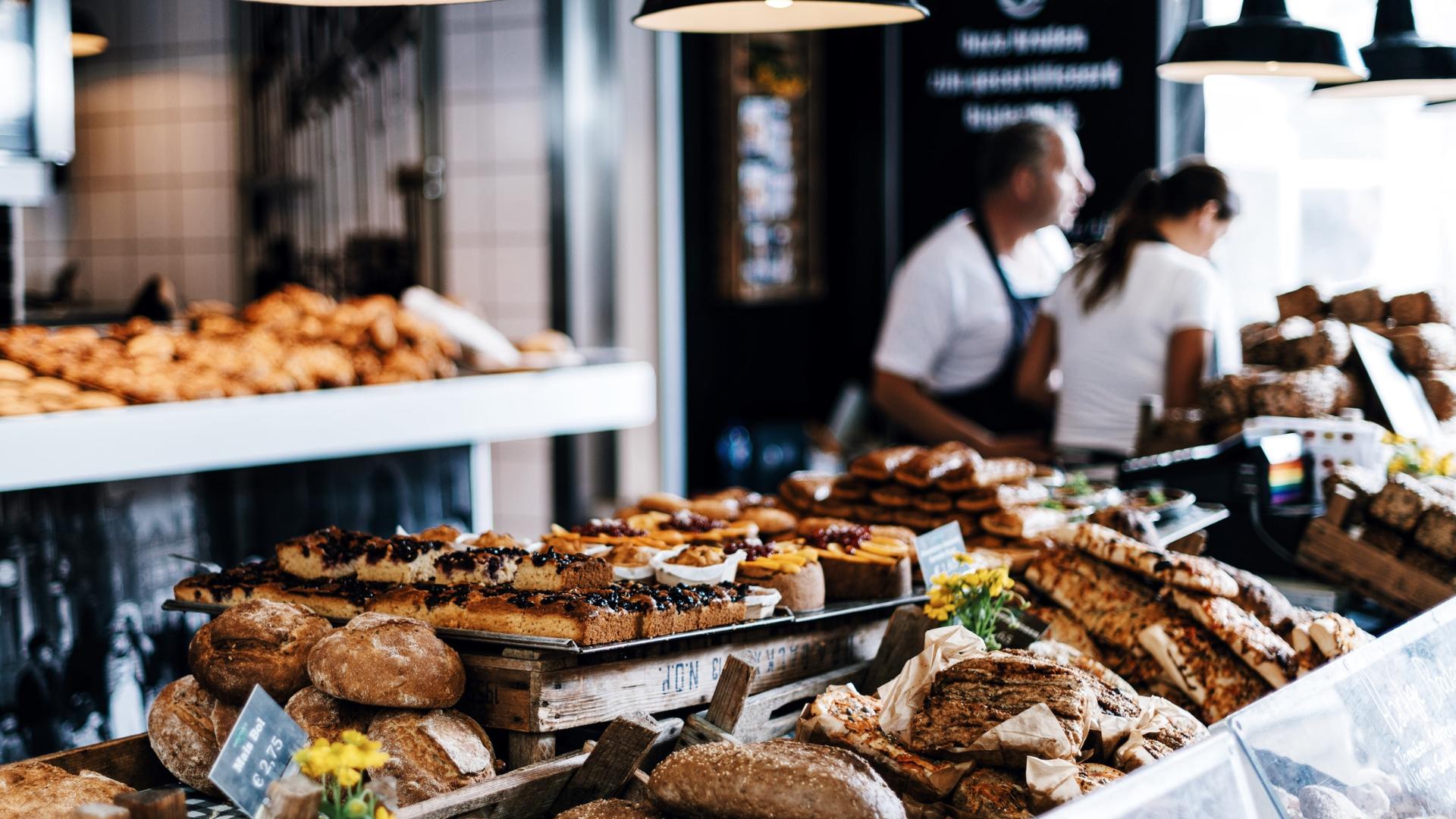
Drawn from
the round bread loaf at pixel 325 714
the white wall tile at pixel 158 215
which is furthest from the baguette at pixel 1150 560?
the white wall tile at pixel 158 215

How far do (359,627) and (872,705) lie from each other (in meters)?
0.73

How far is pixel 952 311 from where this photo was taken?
17.4 ft

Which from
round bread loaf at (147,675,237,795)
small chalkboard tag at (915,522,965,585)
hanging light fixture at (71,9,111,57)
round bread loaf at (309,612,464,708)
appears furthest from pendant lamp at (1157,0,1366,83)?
hanging light fixture at (71,9,111,57)

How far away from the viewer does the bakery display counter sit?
11.2ft

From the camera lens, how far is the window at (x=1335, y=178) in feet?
20.3

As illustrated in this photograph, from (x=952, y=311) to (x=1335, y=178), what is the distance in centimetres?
225

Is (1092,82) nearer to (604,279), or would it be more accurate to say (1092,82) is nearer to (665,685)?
(604,279)

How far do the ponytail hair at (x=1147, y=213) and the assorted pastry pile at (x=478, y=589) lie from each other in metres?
2.70

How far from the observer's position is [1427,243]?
20.5ft

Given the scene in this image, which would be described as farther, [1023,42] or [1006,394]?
[1023,42]

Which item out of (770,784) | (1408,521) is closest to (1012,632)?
(770,784)

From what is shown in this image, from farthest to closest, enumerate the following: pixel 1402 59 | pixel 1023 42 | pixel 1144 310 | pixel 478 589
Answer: pixel 1023 42 < pixel 1144 310 < pixel 1402 59 < pixel 478 589

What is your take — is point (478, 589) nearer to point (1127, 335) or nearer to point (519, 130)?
point (1127, 335)

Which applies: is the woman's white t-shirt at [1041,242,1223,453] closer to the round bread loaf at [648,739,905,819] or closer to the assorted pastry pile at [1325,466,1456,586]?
the assorted pastry pile at [1325,466,1456,586]
